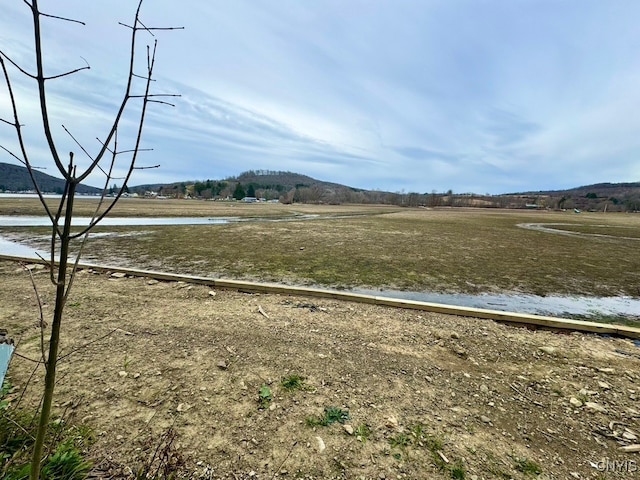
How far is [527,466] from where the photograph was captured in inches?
102

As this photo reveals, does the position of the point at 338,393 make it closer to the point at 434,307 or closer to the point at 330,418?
the point at 330,418

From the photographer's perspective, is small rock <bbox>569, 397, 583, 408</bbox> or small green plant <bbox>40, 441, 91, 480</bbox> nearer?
small green plant <bbox>40, 441, 91, 480</bbox>

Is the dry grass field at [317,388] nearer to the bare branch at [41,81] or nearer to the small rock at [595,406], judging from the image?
the small rock at [595,406]

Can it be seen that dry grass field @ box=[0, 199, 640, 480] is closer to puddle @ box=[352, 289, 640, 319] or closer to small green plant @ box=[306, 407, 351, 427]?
small green plant @ box=[306, 407, 351, 427]

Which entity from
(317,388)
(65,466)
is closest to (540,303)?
(317,388)

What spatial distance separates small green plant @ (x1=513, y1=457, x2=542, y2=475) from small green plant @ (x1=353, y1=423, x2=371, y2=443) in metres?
1.28

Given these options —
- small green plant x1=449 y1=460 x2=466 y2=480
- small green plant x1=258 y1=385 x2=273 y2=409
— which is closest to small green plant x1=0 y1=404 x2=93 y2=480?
small green plant x1=258 y1=385 x2=273 y2=409

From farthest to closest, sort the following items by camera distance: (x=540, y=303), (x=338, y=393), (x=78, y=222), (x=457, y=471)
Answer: (x=78, y=222) → (x=540, y=303) → (x=338, y=393) → (x=457, y=471)

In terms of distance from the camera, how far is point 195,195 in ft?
500

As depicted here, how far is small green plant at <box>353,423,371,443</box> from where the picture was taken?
2815 mm

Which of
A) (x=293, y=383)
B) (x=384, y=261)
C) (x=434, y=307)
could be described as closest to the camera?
(x=293, y=383)

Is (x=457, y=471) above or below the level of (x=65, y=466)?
below

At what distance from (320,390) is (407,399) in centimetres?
99

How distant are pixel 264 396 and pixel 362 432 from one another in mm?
1123
